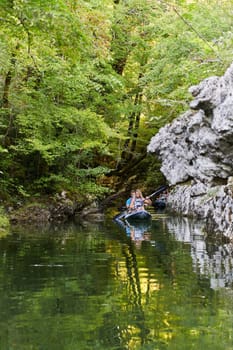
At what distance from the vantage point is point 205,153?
16.9 m

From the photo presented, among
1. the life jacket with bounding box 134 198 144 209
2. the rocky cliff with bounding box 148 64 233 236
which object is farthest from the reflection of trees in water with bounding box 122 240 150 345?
the life jacket with bounding box 134 198 144 209

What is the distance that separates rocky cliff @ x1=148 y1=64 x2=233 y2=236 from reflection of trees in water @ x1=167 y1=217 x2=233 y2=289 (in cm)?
50

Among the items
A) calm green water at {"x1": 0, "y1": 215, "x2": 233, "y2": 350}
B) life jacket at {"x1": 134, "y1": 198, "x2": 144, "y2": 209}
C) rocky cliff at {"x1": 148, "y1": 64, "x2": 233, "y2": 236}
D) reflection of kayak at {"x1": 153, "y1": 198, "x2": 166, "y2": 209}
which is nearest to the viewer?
calm green water at {"x1": 0, "y1": 215, "x2": 233, "y2": 350}

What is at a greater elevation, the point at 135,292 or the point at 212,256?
the point at 212,256

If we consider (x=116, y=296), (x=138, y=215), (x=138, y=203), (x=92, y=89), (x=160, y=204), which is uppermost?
(x=92, y=89)

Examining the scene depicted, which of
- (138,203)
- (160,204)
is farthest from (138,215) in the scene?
(160,204)

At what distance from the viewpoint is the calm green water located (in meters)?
4.47

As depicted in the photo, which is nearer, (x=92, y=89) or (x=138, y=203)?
(x=138, y=203)

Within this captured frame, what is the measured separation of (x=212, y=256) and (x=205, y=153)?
26.5ft

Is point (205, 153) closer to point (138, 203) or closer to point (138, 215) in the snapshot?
point (138, 215)

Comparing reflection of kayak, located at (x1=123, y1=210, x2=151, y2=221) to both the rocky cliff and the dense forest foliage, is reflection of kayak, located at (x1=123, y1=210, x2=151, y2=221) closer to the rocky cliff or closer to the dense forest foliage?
the rocky cliff

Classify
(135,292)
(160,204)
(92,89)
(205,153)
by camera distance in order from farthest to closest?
(160,204) → (92,89) → (205,153) → (135,292)

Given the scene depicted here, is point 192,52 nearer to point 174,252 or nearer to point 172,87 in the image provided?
point 172,87

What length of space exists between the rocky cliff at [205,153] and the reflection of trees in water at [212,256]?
50 cm
